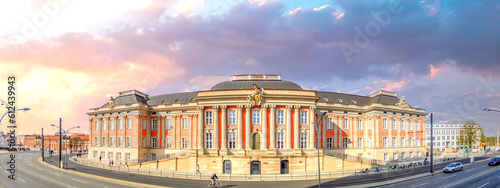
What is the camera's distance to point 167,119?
7481 centimetres

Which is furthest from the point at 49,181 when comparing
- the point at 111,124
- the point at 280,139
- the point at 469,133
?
the point at 469,133

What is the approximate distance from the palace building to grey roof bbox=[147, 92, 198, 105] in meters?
0.33

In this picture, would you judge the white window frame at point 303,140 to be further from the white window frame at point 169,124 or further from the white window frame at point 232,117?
the white window frame at point 169,124

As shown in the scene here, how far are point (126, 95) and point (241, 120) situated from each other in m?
41.5

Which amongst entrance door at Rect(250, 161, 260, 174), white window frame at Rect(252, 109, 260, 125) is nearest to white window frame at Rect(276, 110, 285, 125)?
white window frame at Rect(252, 109, 260, 125)

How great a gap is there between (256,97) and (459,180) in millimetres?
33835

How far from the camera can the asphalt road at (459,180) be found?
131 feet

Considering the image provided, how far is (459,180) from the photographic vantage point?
43.2m

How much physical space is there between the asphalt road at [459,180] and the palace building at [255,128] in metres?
13.7

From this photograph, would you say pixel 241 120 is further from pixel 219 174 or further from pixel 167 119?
pixel 167 119

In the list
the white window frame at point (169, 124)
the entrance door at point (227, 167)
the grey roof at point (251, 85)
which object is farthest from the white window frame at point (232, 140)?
the white window frame at point (169, 124)

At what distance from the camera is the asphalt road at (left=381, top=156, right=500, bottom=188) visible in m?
39.8

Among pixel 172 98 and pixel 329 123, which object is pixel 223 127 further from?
pixel 172 98

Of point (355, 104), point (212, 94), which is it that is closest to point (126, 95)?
point (212, 94)
